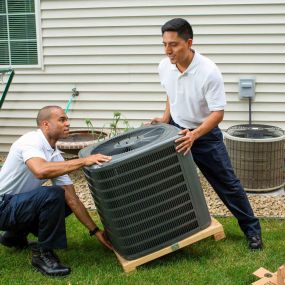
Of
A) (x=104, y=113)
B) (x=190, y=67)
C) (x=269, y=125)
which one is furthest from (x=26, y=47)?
(x=190, y=67)

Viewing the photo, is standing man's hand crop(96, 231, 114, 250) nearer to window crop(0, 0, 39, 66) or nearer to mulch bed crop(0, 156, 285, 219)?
mulch bed crop(0, 156, 285, 219)

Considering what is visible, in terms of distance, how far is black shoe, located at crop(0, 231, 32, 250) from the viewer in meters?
4.61

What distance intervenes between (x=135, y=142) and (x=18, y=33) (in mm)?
3587

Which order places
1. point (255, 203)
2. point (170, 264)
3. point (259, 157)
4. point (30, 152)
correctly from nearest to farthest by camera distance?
point (30, 152), point (170, 264), point (255, 203), point (259, 157)

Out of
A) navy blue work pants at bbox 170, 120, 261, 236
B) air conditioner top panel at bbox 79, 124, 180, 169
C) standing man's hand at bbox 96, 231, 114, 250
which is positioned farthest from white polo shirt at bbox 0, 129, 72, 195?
navy blue work pants at bbox 170, 120, 261, 236

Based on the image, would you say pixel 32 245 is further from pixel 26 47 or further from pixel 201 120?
pixel 26 47

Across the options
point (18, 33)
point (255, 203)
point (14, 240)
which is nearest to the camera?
point (14, 240)

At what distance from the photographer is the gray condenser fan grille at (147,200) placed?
390cm

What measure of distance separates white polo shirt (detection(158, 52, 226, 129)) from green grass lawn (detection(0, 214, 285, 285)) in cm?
98

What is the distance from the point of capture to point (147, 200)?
3996mm

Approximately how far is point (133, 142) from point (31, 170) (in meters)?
0.76

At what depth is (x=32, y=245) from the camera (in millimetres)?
4664

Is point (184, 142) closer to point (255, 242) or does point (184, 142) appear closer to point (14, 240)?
point (255, 242)

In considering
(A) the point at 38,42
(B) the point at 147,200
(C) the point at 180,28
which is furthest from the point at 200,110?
(A) the point at 38,42
